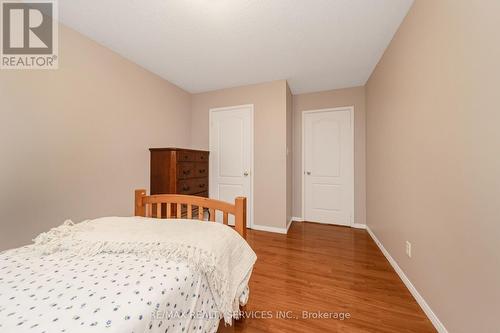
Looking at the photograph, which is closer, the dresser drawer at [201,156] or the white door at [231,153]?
the dresser drawer at [201,156]

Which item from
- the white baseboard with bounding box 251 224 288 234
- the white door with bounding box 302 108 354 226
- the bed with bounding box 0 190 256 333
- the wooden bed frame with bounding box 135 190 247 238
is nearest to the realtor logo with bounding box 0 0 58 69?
the wooden bed frame with bounding box 135 190 247 238

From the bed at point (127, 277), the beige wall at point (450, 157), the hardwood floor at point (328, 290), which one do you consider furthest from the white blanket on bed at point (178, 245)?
the beige wall at point (450, 157)

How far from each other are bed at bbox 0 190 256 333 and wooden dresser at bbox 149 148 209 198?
4.46 ft

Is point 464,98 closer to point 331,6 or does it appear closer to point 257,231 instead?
point 331,6

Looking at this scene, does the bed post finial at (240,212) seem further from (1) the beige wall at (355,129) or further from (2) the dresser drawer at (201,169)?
(1) the beige wall at (355,129)

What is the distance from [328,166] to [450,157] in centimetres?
238

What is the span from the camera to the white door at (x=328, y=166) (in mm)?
3408

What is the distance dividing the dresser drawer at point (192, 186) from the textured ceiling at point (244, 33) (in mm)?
1627

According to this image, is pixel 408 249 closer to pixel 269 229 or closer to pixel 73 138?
pixel 269 229

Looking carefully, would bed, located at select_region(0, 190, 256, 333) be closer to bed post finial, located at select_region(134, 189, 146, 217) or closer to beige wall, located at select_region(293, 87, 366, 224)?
bed post finial, located at select_region(134, 189, 146, 217)

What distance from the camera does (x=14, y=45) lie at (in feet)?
5.16

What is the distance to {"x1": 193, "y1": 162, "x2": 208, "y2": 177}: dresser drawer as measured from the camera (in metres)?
3.06

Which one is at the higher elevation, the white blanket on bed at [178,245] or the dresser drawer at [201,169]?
the dresser drawer at [201,169]

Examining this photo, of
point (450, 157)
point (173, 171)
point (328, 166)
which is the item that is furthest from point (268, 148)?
point (450, 157)
